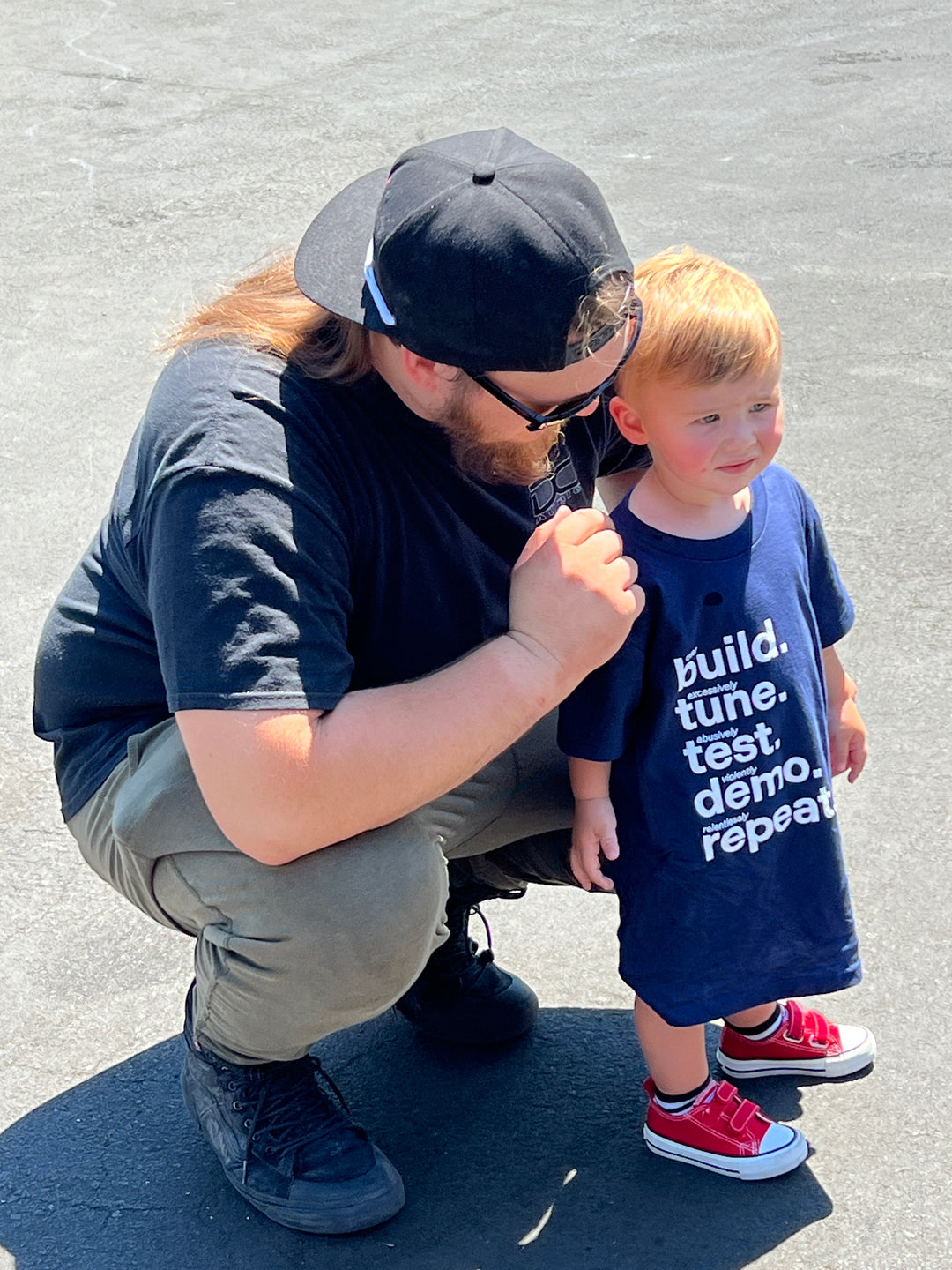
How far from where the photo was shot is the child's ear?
2141 millimetres

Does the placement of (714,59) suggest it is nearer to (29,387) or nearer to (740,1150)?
(29,387)

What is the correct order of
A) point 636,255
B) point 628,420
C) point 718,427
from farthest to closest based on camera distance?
point 636,255, point 628,420, point 718,427

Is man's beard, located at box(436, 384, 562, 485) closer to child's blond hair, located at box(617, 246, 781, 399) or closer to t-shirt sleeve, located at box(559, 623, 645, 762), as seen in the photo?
child's blond hair, located at box(617, 246, 781, 399)

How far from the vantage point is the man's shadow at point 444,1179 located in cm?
217

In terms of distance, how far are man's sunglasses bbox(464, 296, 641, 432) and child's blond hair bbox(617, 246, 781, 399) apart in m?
0.05

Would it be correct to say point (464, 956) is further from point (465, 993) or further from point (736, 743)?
point (736, 743)

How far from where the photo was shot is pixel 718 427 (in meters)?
2.06

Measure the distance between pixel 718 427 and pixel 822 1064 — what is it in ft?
3.41

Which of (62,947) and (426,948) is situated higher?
(426,948)

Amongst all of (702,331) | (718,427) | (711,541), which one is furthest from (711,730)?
(702,331)

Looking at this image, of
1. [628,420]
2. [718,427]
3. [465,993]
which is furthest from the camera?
[465,993]

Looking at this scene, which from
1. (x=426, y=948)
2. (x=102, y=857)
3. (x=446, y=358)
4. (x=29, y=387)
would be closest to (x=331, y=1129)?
(x=426, y=948)

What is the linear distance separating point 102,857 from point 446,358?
92cm

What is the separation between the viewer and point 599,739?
83.5 inches
